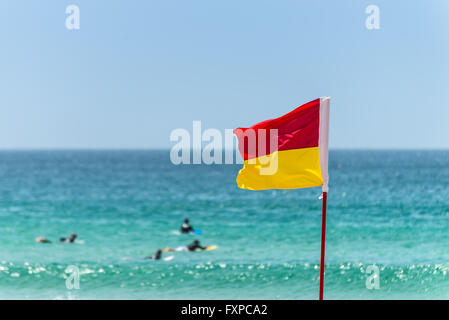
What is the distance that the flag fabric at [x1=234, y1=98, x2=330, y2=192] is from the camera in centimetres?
751

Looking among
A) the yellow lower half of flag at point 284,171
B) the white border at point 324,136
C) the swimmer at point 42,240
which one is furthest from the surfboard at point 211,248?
the white border at point 324,136

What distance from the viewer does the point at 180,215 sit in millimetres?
41000

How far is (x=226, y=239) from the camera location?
99.1 feet

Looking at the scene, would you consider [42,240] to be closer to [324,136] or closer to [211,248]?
[211,248]

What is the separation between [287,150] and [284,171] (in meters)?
0.32

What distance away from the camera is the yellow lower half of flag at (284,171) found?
7523mm

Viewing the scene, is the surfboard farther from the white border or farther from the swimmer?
the white border

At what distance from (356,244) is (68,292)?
55.4 feet

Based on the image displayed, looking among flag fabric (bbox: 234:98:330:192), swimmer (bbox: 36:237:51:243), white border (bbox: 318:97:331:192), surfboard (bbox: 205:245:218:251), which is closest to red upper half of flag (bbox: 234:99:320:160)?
flag fabric (bbox: 234:98:330:192)

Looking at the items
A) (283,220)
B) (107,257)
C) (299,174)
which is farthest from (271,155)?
(283,220)

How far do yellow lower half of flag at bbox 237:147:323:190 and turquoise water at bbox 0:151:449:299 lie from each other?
27.4 feet

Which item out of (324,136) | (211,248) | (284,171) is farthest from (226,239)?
(324,136)
